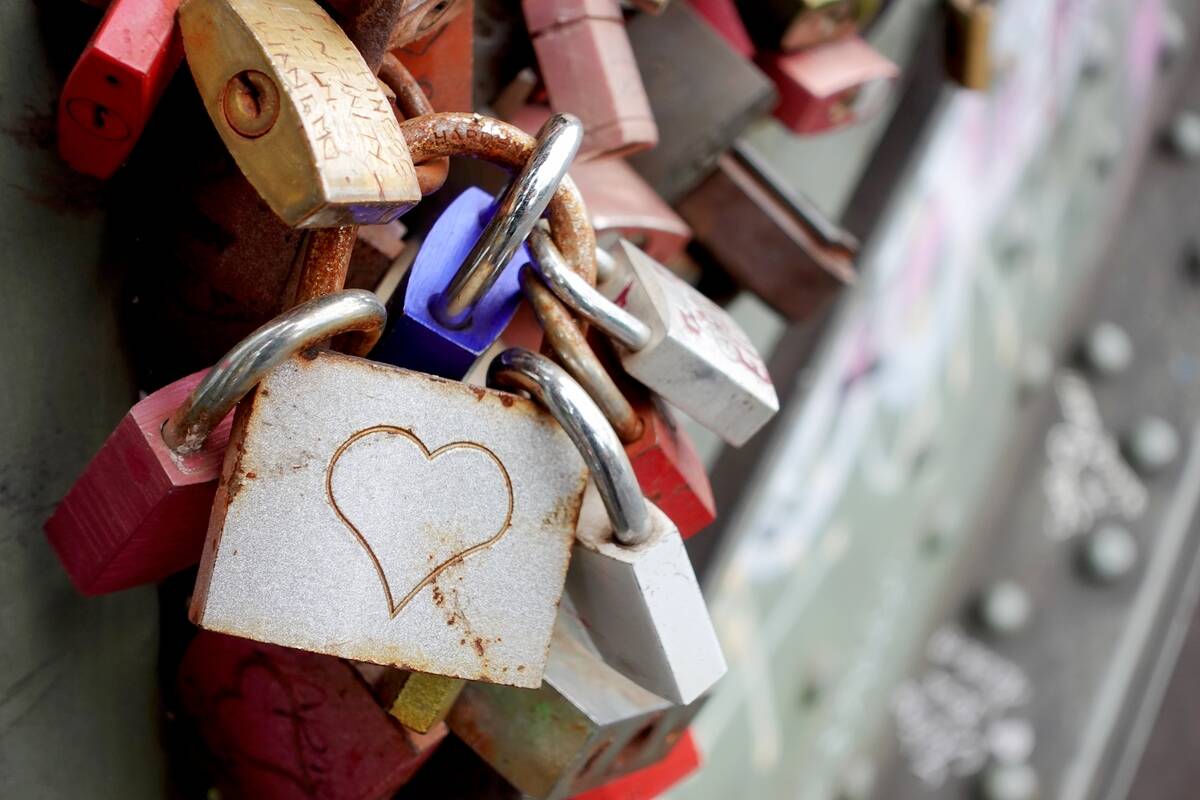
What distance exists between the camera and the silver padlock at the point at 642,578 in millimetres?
417

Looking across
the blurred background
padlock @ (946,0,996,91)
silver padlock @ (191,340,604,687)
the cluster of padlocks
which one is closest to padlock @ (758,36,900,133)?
the blurred background

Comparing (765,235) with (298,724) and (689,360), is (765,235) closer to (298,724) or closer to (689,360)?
(689,360)

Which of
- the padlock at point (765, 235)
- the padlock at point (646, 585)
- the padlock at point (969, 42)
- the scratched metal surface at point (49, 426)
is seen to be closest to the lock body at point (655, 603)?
the padlock at point (646, 585)

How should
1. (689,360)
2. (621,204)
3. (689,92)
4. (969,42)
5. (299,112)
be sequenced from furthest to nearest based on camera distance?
(969,42)
(689,92)
(621,204)
(689,360)
(299,112)

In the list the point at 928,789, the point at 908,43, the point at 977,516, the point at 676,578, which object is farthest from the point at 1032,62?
the point at 676,578

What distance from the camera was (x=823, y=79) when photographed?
0.75 metres

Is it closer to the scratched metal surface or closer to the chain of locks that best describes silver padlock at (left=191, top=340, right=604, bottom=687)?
the chain of locks

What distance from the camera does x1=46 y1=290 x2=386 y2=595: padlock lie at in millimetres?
363

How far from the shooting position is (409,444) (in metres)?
0.39

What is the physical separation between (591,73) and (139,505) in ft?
0.96

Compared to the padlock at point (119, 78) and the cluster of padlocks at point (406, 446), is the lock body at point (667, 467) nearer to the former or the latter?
the cluster of padlocks at point (406, 446)

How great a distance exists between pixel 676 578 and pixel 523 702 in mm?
108

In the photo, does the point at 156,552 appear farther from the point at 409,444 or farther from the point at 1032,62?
the point at 1032,62

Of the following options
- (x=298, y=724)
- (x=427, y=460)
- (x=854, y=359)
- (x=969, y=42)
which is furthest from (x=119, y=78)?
(x=854, y=359)
